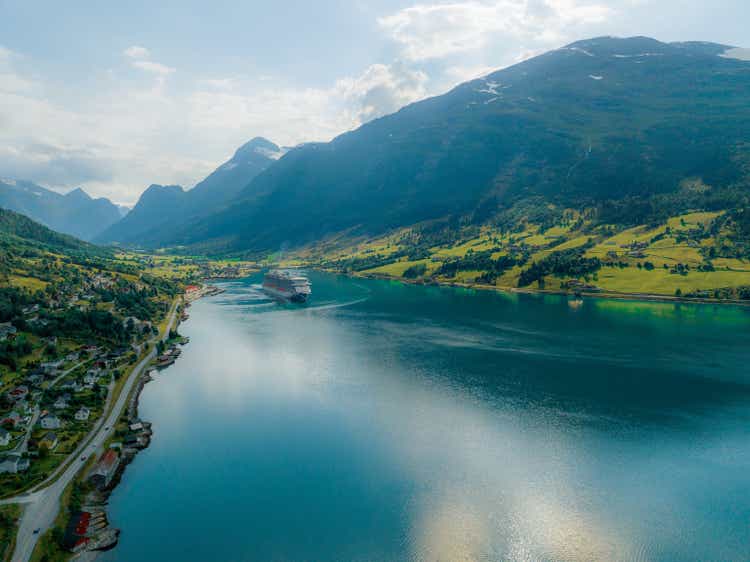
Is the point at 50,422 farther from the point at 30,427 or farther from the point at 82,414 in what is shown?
the point at 82,414

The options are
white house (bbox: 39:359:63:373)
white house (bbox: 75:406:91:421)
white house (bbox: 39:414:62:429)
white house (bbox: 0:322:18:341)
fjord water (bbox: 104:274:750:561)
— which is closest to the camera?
fjord water (bbox: 104:274:750:561)

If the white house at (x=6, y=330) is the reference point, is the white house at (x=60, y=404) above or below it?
below

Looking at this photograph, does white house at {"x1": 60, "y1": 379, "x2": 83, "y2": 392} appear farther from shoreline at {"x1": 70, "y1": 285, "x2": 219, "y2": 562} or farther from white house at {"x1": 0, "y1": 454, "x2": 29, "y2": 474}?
white house at {"x1": 0, "y1": 454, "x2": 29, "y2": 474}

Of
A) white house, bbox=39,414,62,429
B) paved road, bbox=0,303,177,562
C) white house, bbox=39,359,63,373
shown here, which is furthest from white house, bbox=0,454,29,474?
white house, bbox=39,359,63,373

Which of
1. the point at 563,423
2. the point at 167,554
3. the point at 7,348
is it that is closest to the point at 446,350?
the point at 563,423

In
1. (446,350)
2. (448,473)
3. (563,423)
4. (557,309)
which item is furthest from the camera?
(557,309)

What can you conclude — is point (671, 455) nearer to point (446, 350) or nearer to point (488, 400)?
point (488, 400)

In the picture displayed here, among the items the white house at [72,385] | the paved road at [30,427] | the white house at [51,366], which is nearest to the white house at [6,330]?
the white house at [51,366]

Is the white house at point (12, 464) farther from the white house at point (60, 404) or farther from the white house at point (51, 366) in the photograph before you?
the white house at point (51, 366)
